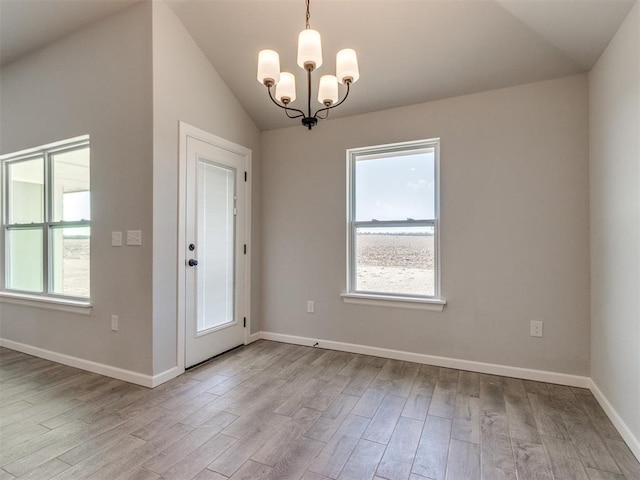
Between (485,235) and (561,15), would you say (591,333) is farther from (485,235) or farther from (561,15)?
(561,15)

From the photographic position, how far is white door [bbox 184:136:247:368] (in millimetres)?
2854

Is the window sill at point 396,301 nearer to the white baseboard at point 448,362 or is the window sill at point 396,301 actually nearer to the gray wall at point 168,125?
the white baseboard at point 448,362

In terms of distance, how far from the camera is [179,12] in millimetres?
2668

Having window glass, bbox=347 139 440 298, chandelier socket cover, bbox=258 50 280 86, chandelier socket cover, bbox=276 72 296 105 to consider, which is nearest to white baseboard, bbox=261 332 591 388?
window glass, bbox=347 139 440 298

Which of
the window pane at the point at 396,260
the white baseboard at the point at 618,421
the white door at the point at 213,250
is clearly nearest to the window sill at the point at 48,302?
the white door at the point at 213,250

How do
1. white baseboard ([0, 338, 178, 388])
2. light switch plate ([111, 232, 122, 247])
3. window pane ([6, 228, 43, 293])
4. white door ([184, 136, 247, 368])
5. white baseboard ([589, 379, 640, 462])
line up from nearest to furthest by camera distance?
1. white baseboard ([589, 379, 640, 462])
2. white baseboard ([0, 338, 178, 388])
3. light switch plate ([111, 232, 122, 247])
4. white door ([184, 136, 247, 368])
5. window pane ([6, 228, 43, 293])

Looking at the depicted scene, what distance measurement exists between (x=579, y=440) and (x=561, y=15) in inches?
102

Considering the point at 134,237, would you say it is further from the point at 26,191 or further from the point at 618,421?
the point at 618,421

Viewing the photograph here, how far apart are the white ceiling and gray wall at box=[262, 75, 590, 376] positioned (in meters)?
0.21

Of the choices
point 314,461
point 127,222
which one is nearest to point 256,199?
point 127,222

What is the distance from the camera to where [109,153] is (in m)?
2.71

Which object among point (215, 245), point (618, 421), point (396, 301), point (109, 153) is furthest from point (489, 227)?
point (109, 153)

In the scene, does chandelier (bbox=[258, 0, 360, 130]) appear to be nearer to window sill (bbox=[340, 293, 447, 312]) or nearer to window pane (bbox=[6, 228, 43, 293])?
window sill (bbox=[340, 293, 447, 312])

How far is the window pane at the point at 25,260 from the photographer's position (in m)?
3.38
